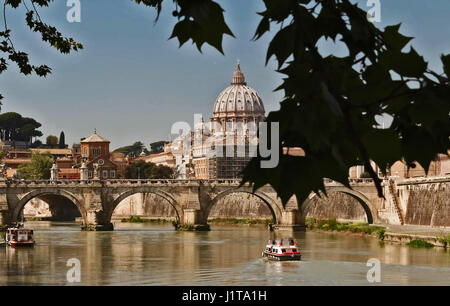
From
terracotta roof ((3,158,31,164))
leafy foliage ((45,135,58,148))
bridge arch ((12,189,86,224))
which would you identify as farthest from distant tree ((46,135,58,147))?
bridge arch ((12,189,86,224))

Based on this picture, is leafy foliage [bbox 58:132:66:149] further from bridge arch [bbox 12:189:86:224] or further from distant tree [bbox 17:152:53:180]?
bridge arch [bbox 12:189:86:224]

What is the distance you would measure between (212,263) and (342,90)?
26.0 m

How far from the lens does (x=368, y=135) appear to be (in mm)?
1438

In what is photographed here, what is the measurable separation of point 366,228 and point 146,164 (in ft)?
153

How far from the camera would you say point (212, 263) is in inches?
1064

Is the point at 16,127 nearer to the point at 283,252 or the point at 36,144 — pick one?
the point at 36,144

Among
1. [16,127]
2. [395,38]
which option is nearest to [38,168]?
[16,127]

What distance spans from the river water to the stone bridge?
28.2 feet

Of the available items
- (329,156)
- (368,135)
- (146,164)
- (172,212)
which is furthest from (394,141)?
(146,164)

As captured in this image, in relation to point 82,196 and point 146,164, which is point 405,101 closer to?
point 82,196

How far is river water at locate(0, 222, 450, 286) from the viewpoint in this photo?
21906mm

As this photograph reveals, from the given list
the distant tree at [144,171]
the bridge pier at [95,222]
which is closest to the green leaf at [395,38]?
the bridge pier at [95,222]

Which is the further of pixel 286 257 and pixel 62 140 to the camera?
pixel 62 140

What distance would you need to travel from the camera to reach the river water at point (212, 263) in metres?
21.9
